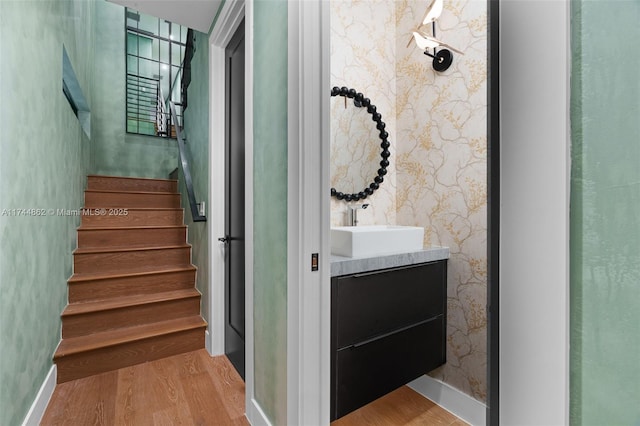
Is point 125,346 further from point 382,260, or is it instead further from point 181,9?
point 181,9

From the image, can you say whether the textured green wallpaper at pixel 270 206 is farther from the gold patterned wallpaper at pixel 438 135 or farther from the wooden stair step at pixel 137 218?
the wooden stair step at pixel 137 218

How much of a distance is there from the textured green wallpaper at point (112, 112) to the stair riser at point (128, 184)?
732mm

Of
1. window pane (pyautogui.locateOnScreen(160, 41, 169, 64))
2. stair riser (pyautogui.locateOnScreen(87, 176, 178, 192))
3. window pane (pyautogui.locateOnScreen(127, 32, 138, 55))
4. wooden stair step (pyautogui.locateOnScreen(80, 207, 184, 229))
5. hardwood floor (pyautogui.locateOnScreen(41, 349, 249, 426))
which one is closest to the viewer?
hardwood floor (pyautogui.locateOnScreen(41, 349, 249, 426))

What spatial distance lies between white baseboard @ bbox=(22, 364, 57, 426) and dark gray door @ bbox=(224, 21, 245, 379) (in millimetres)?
1013

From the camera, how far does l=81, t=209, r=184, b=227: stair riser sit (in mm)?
3025

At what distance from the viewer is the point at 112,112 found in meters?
4.55

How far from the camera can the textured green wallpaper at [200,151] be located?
2.50 m

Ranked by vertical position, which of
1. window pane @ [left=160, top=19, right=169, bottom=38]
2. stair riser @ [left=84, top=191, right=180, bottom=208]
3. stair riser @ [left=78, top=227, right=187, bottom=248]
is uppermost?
window pane @ [left=160, top=19, right=169, bottom=38]

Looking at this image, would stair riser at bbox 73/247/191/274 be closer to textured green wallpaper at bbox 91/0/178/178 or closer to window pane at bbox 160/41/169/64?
textured green wallpaper at bbox 91/0/178/178

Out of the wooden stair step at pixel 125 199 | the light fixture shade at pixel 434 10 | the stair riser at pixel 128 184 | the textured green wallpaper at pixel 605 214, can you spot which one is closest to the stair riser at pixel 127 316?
the wooden stair step at pixel 125 199

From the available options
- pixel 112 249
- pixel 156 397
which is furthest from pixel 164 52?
pixel 156 397

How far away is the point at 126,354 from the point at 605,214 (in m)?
2.69

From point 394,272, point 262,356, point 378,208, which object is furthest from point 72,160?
point 394,272

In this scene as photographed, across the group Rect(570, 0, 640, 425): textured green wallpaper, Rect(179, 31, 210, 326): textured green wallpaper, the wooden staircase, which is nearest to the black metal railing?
the wooden staircase
